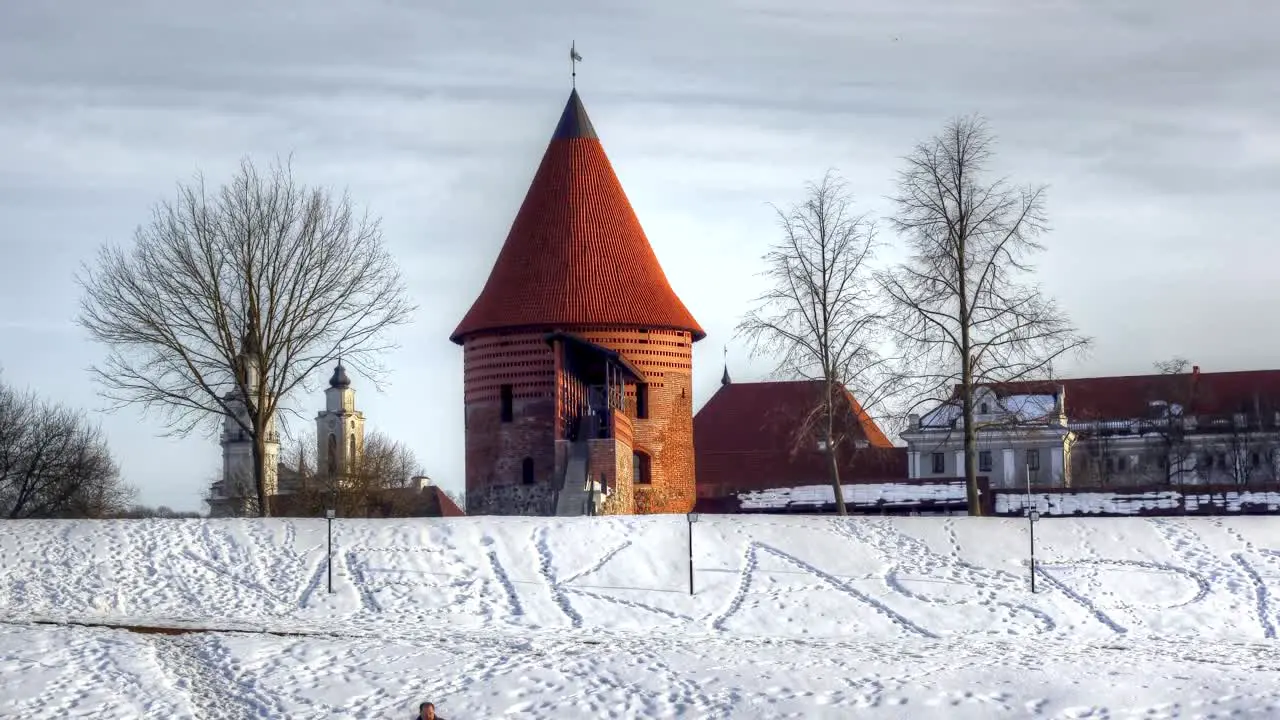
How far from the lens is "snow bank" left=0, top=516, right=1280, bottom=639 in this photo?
23.9 meters

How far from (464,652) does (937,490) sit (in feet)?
70.8

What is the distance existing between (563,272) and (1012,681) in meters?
21.6

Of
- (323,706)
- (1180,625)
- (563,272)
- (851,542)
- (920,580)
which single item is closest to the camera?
(323,706)

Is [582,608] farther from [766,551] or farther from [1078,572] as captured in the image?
[1078,572]

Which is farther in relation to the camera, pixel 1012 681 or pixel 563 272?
pixel 563 272

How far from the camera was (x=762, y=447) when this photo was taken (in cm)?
6003

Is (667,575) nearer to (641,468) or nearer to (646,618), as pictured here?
(646,618)

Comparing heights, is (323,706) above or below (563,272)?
below

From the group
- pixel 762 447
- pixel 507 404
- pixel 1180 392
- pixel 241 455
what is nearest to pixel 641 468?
pixel 507 404

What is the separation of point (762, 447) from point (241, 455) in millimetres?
21125

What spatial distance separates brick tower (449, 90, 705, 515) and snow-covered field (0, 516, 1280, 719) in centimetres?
864

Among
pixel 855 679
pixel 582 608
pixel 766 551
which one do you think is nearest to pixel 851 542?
pixel 766 551

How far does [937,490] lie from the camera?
40.5 metres

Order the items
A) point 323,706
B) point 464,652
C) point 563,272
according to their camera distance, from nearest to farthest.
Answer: point 323,706
point 464,652
point 563,272
